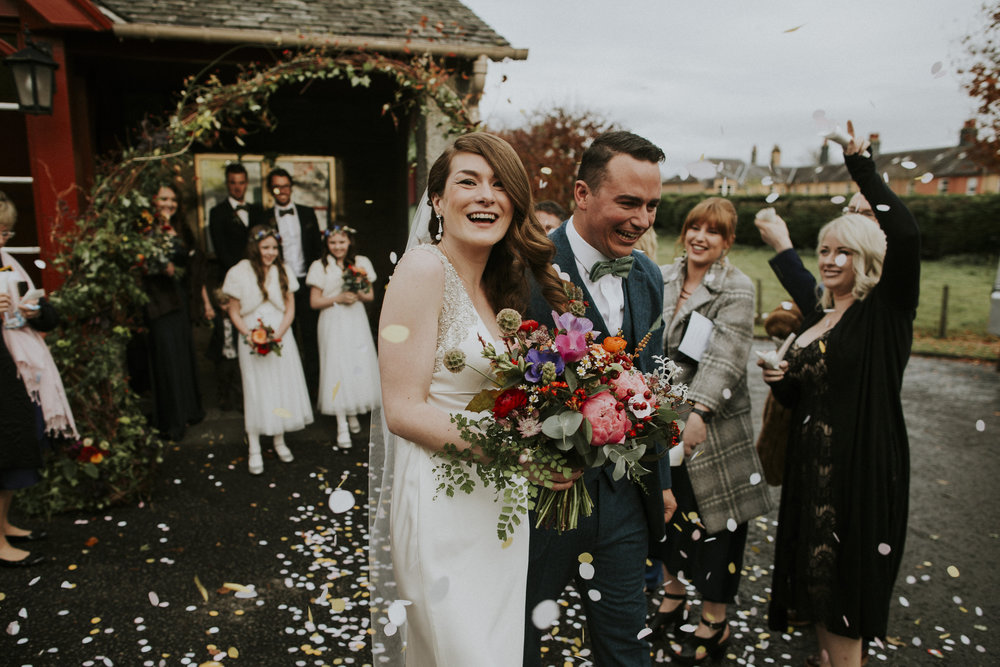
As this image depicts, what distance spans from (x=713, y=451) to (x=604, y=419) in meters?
1.84

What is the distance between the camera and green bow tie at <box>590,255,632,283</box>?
2410mm

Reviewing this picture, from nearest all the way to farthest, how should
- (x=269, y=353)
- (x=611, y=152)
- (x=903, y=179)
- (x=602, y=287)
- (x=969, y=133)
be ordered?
(x=611, y=152) → (x=602, y=287) → (x=269, y=353) → (x=969, y=133) → (x=903, y=179)

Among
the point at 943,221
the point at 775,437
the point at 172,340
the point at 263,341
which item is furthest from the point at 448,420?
the point at 943,221

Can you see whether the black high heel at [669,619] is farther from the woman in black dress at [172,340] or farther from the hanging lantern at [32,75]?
the hanging lantern at [32,75]

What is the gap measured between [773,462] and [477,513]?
248cm

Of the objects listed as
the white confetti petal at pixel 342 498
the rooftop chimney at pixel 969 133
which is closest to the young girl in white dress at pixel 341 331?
the white confetti petal at pixel 342 498

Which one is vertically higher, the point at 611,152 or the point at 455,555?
the point at 611,152

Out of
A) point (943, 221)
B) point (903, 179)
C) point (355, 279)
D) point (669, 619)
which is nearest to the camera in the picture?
point (669, 619)

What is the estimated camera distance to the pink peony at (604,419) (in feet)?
5.95

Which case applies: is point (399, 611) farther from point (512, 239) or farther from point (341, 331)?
point (341, 331)

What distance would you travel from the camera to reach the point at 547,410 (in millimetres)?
1856

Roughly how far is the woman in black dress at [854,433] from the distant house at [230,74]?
13.8 ft

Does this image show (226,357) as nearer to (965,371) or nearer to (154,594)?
(154,594)

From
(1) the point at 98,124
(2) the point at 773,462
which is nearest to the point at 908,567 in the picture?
(2) the point at 773,462
